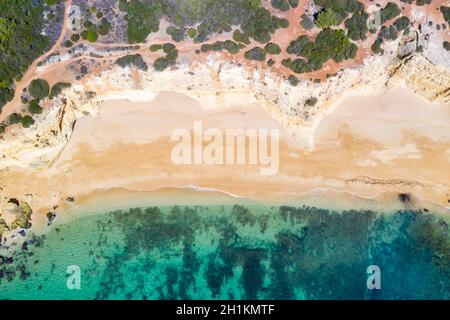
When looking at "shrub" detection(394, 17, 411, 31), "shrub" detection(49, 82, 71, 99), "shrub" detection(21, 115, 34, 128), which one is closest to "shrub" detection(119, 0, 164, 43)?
"shrub" detection(49, 82, 71, 99)

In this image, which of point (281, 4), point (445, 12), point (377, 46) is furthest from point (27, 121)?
point (445, 12)

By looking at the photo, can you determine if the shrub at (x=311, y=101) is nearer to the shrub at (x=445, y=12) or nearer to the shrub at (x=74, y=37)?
the shrub at (x=445, y=12)

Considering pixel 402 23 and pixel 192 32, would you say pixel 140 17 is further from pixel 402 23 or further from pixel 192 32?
pixel 402 23

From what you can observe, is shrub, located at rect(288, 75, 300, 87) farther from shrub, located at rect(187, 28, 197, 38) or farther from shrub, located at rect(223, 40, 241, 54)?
shrub, located at rect(187, 28, 197, 38)

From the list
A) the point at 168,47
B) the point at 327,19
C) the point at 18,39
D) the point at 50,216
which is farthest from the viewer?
the point at 50,216

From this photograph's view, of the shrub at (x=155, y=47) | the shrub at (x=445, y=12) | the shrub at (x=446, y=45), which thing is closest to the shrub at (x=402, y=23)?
the shrub at (x=445, y=12)
